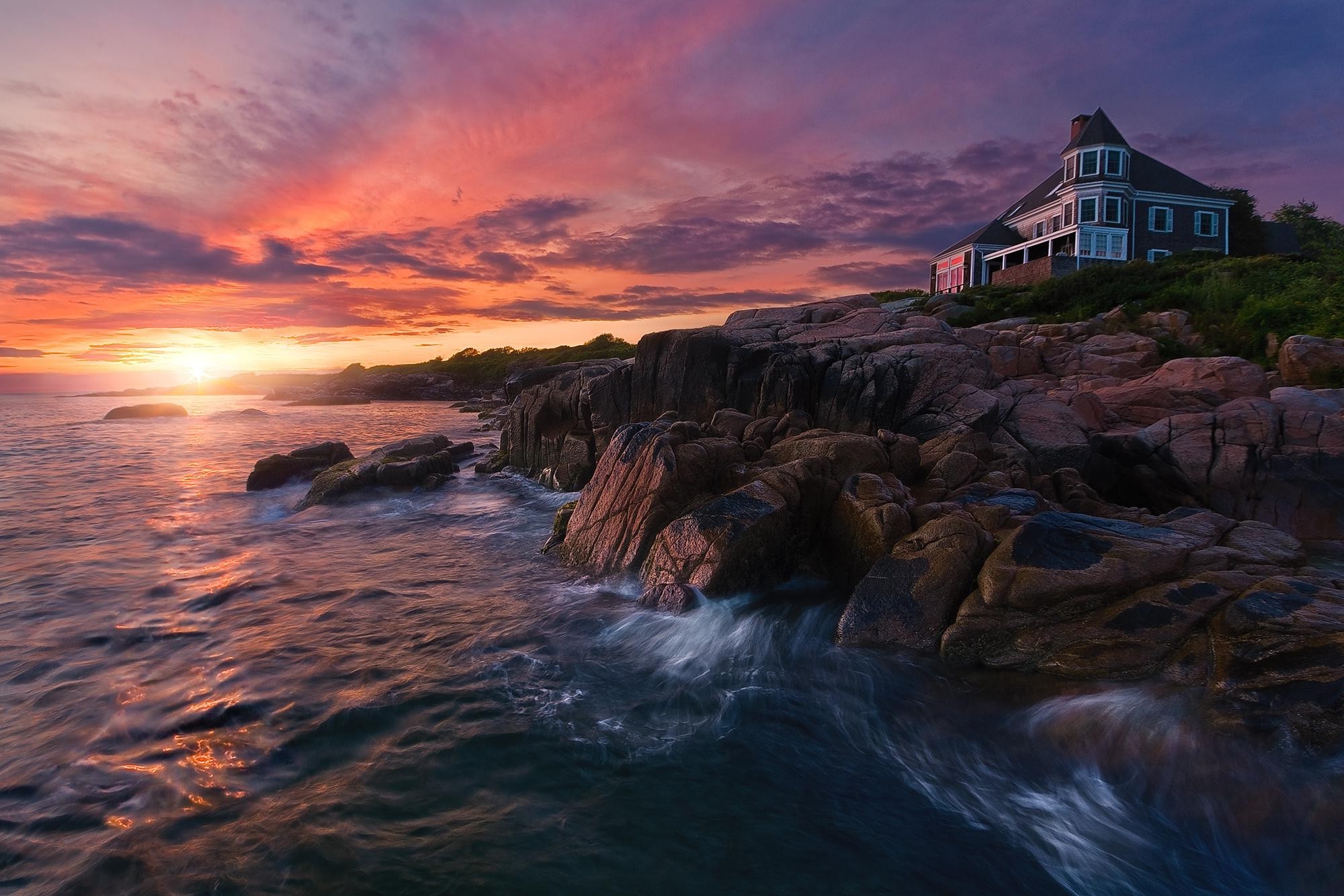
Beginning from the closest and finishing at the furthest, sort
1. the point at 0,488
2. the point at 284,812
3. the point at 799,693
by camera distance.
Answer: the point at 284,812 → the point at 799,693 → the point at 0,488

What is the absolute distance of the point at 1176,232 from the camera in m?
47.1

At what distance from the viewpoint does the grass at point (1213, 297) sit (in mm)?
24969

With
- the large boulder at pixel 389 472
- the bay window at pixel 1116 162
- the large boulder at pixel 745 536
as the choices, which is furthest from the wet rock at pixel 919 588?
the bay window at pixel 1116 162

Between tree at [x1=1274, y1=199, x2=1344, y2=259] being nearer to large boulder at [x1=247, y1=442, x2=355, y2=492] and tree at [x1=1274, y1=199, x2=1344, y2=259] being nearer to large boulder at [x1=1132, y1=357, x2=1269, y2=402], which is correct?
large boulder at [x1=1132, y1=357, x2=1269, y2=402]

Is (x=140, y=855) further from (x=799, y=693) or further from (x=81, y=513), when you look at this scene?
(x=81, y=513)

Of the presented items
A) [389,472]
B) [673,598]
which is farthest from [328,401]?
[673,598]

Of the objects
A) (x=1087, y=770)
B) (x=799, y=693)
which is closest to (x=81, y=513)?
(x=799, y=693)

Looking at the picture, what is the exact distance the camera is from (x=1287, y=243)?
53.1 meters

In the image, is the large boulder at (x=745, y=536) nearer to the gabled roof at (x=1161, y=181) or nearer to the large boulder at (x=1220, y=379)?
the large boulder at (x=1220, y=379)

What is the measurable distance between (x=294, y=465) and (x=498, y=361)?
8489cm

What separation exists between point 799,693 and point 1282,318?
2964 cm

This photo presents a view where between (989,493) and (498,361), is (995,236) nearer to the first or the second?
(989,493)

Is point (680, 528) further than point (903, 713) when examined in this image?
Yes

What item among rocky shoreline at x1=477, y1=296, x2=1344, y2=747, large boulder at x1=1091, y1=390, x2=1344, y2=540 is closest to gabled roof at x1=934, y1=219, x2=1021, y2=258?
rocky shoreline at x1=477, y1=296, x2=1344, y2=747
